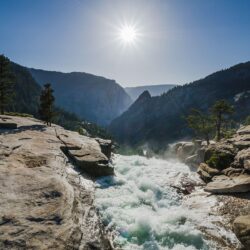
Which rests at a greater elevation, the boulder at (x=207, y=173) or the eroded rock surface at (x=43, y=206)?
the eroded rock surface at (x=43, y=206)

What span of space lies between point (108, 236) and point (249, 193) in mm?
15615

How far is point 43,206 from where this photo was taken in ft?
50.6

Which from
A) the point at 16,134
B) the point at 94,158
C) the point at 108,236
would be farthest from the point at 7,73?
the point at 108,236

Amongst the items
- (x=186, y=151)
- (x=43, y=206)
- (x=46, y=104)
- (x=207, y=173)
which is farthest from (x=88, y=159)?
(x=186, y=151)

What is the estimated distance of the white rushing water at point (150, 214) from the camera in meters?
17.0

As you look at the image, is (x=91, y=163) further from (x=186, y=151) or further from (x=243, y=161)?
(x=186, y=151)

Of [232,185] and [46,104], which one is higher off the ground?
[46,104]

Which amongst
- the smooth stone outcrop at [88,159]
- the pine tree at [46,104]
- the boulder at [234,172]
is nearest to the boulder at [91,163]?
the smooth stone outcrop at [88,159]

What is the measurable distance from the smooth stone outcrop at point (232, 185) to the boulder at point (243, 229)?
7308mm

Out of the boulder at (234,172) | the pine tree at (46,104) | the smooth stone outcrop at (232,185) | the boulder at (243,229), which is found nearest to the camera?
the boulder at (243,229)

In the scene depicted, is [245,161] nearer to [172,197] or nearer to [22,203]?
[172,197]

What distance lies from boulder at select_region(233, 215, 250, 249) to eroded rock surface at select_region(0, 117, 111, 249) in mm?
8984

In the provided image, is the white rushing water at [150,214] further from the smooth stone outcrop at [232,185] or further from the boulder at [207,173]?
the boulder at [207,173]

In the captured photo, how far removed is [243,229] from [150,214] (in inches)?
273
